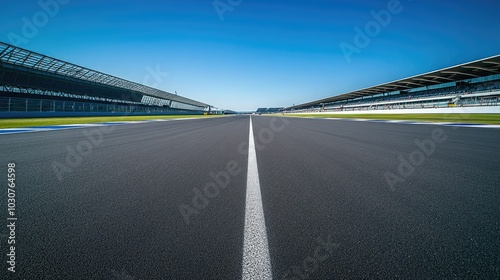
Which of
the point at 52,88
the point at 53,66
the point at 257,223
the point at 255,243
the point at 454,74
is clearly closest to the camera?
the point at 255,243

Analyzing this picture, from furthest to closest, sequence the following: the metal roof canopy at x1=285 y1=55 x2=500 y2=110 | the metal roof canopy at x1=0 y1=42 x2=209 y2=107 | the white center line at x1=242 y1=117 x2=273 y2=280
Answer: the metal roof canopy at x1=285 y1=55 x2=500 y2=110 → the metal roof canopy at x1=0 y1=42 x2=209 y2=107 → the white center line at x1=242 y1=117 x2=273 y2=280

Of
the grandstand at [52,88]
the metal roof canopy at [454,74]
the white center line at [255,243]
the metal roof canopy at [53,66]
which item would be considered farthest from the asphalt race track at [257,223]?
the metal roof canopy at [454,74]

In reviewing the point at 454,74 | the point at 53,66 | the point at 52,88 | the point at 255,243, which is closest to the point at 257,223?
the point at 255,243

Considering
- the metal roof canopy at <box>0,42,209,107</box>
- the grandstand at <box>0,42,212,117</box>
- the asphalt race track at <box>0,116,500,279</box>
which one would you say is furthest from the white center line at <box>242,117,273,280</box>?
the metal roof canopy at <box>0,42,209,107</box>

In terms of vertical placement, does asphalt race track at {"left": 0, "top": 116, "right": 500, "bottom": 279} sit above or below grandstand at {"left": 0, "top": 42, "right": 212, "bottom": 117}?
below

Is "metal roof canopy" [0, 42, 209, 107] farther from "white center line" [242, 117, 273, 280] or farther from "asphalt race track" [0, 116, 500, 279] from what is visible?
"white center line" [242, 117, 273, 280]

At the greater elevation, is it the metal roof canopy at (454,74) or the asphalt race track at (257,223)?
the metal roof canopy at (454,74)

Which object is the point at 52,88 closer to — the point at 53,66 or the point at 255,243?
the point at 53,66

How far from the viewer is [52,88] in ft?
161

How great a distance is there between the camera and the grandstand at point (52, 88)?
24684 mm

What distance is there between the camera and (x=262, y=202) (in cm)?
252

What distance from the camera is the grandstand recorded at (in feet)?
81.0

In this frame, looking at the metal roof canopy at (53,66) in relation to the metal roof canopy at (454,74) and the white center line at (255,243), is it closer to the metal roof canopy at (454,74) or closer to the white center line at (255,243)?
the white center line at (255,243)

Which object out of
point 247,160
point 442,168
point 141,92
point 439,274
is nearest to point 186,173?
point 247,160
